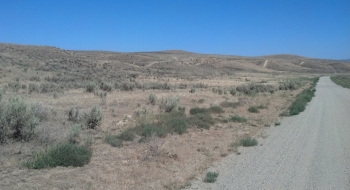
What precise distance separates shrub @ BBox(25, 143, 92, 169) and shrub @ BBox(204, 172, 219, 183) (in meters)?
3.73

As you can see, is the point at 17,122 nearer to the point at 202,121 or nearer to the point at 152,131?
the point at 152,131

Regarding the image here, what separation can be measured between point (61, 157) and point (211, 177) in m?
4.48

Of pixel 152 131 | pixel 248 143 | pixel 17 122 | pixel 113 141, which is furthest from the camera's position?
pixel 152 131

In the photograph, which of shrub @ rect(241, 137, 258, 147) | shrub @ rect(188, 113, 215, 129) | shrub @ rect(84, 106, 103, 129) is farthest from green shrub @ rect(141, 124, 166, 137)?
shrub @ rect(241, 137, 258, 147)

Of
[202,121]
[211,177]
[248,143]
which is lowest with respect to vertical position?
[202,121]

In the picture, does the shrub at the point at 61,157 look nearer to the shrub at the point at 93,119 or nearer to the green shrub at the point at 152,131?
the green shrub at the point at 152,131

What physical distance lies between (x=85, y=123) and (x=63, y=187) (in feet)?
25.9

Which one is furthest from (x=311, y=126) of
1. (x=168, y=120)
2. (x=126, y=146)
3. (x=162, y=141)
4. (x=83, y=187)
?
(x=83, y=187)

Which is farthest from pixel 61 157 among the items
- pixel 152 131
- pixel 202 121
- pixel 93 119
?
pixel 202 121

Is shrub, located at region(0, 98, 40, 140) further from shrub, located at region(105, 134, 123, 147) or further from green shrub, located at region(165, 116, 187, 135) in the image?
green shrub, located at region(165, 116, 187, 135)

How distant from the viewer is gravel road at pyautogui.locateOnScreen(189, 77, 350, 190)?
834cm

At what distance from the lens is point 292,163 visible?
33.7 feet

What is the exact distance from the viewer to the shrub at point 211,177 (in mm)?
8509

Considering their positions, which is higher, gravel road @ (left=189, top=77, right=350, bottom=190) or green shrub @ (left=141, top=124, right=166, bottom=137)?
gravel road @ (left=189, top=77, right=350, bottom=190)
